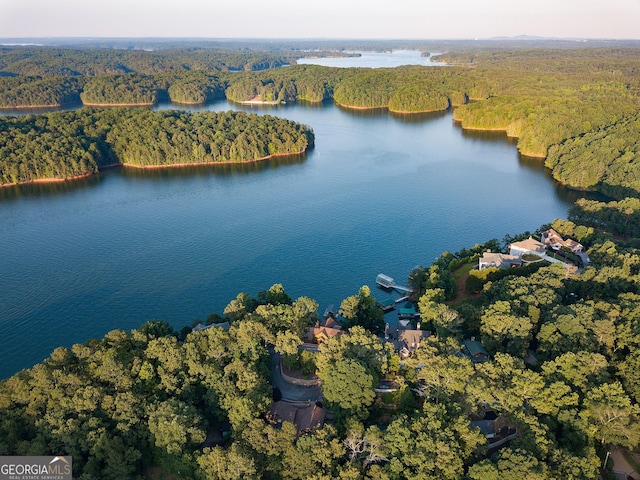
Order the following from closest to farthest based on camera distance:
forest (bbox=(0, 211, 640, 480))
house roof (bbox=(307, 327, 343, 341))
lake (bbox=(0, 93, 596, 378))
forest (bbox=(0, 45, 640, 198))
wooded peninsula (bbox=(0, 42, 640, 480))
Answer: forest (bbox=(0, 211, 640, 480)), wooded peninsula (bbox=(0, 42, 640, 480)), house roof (bbox=(307, 327, 343, 341)), lake (bbox=(0, 93, 596, 378)), forest (bbox=(0, 45, 640, 198))

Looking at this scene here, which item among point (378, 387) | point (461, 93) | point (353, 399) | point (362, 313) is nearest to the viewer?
point (353, 399)

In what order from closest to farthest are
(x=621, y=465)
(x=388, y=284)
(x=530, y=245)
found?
1. (x=621, y=465)
2. (x=388, y=284)
3. (x=530, y=245)

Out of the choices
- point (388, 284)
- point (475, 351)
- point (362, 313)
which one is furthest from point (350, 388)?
point (388, 284)

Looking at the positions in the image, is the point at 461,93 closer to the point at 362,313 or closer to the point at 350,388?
the point at 362,313

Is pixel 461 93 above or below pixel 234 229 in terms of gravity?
above

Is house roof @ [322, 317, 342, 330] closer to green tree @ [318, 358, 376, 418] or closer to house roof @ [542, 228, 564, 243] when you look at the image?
green tree @ [318, 358, 376, 418]


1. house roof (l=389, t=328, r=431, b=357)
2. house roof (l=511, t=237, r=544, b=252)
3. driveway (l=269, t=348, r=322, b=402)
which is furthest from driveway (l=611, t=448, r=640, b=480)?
house roof (l=511, t=237, r=544, b=252)

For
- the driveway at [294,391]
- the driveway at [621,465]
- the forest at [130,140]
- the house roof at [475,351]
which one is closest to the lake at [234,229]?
the forest at [130,140]
